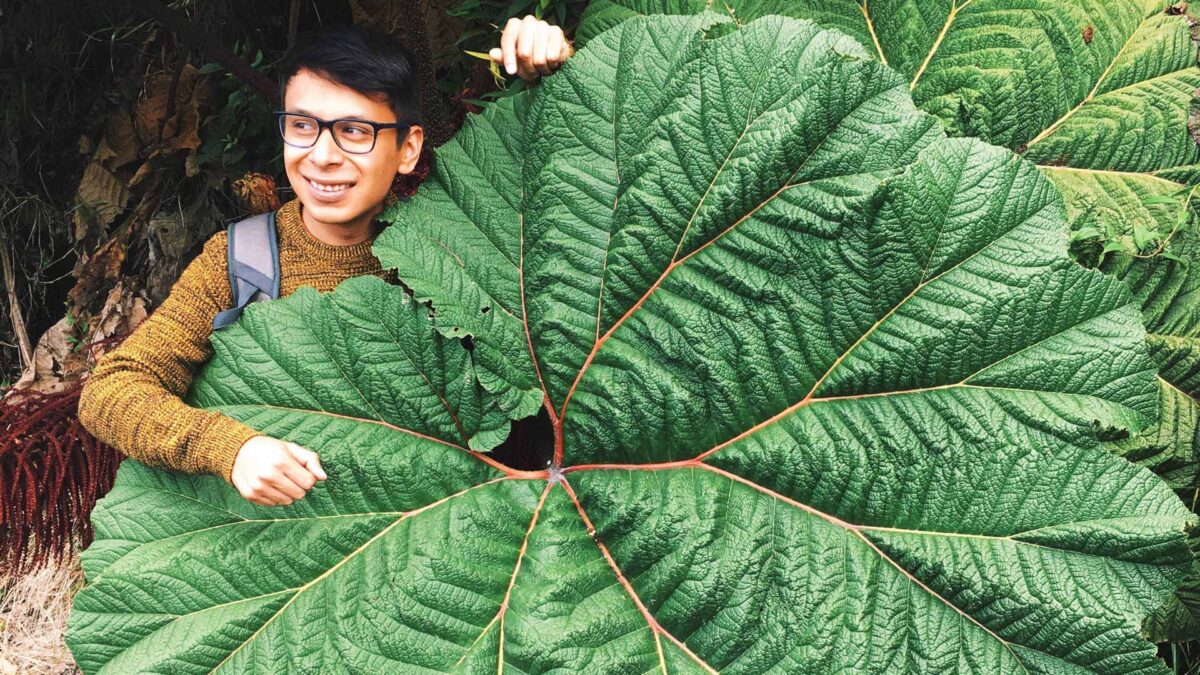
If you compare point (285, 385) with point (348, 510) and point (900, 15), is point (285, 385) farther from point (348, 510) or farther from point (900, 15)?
point (900, 15)

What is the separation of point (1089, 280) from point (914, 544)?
0.51 metres

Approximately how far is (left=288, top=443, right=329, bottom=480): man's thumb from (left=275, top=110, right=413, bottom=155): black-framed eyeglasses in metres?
0.58

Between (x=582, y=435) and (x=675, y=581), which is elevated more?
(x=582, y=435)

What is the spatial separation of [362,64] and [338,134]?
140mm

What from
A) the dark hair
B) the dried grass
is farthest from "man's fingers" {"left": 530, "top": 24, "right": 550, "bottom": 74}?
the dried grass

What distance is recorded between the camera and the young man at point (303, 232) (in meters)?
1.63

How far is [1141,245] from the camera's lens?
177 centimetres

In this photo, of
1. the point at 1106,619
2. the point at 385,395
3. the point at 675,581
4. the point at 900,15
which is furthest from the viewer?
the point at 900,15

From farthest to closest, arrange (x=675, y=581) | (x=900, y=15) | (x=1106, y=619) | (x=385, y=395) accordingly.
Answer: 1. (x=900, y=15)
2. (x=385, y=395)
3. (x=675, y=581)
4. (x=1106, y=619)

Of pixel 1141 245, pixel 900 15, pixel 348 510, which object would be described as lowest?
pixel 348 510

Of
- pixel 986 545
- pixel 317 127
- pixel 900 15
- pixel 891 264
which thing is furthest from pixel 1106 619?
pixel 317 127

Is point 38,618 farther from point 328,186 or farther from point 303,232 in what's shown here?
point 328,186

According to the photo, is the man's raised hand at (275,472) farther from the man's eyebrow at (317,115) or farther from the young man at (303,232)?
the man's eyebrow at (317,115)

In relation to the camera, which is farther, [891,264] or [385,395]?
[385,395]
